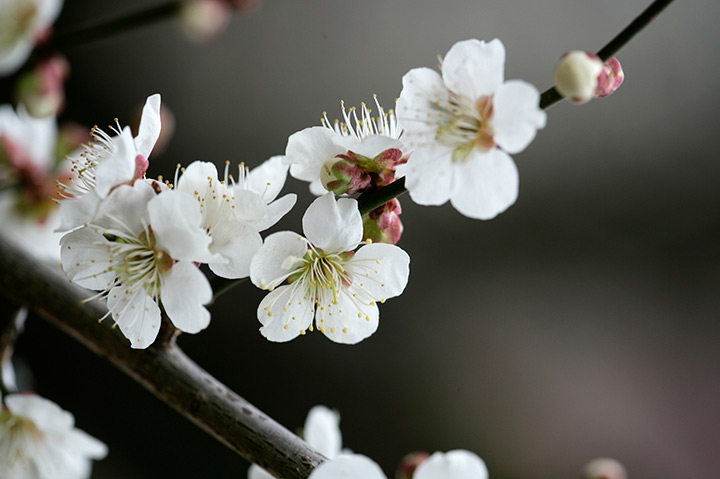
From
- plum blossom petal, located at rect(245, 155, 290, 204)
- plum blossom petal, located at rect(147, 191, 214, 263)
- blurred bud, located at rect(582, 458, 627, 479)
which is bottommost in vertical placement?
plum blossom petal, located at rect(147, 191, 214, 263)

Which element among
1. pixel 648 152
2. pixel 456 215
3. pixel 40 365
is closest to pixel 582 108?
pixel 648 152

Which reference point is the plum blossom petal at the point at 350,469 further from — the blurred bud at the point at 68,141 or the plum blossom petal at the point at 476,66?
the blurred bud at the point at 68,141

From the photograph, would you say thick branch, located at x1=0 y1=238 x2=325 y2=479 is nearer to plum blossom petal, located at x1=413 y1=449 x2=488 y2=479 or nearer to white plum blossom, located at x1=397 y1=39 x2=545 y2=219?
plum blossom petal, located at x1=413 y1=449 x2=488 y2=479

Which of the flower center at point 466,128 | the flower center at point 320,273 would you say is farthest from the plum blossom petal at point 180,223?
the flower center at point 466,128

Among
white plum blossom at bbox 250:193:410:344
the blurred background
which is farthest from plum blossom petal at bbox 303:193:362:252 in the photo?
the blurred background

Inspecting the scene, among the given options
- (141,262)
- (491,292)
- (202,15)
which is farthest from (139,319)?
(491,292)

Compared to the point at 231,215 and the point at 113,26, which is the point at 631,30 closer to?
the point at 231,215

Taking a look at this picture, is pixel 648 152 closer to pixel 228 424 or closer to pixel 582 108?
pixel 582 108

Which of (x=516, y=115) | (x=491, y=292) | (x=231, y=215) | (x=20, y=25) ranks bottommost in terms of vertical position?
(x=231, y=215)
